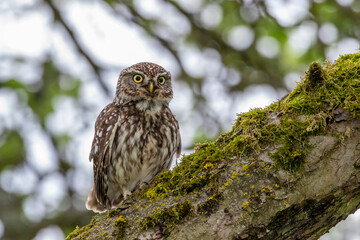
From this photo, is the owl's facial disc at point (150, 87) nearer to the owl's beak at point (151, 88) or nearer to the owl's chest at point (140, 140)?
the owl's beak at point (151, 88)

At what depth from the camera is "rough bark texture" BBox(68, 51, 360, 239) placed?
2.10 metres

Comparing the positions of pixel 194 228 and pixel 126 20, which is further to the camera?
pixel 126 20

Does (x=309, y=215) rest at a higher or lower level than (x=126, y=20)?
lower

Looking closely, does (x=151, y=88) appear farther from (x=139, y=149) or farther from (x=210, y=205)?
(x=210, y=205)

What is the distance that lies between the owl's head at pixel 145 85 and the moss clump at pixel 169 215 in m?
1.90

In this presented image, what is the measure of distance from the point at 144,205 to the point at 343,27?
357cm

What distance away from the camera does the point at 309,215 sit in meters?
2.12

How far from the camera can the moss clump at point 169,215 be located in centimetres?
223

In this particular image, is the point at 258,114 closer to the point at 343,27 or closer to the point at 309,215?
the point at 309,215

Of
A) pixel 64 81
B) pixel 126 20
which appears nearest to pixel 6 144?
pixel 64 81

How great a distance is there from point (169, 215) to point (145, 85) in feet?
6.90

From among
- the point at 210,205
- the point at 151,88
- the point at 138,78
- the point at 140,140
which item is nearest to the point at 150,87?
the point at 151,88

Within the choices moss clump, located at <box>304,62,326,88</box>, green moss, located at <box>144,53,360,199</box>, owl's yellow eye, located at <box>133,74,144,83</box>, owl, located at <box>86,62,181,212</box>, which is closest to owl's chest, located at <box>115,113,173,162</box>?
owl, located at <box>86,62,181,212</box>

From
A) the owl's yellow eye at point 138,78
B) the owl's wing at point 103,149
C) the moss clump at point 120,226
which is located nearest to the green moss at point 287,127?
the moss clump at point 120,226
